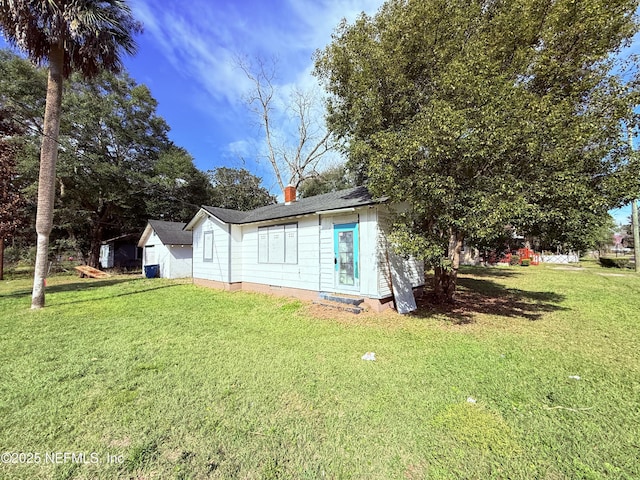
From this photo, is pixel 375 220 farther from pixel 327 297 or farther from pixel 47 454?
pixel 47 454

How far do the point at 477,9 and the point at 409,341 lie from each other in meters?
7.10

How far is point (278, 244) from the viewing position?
10.2m

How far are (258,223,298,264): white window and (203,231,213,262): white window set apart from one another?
2.79m

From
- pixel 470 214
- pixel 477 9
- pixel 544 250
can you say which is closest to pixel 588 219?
pixel 470 214

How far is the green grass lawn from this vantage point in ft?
7.71

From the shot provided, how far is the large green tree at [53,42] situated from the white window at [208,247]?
522cm

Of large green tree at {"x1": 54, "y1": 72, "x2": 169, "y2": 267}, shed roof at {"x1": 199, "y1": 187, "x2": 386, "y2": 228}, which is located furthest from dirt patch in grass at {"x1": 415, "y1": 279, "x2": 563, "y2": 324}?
large green tree at {"x1": 54, "y1": 72, "x2": 169, "y2": 267}

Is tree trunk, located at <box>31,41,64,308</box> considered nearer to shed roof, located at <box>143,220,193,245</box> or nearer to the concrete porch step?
the concrete porch step

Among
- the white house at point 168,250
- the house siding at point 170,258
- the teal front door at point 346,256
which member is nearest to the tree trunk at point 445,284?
the teal front door at point 346,256

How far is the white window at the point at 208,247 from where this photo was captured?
40.5 ft

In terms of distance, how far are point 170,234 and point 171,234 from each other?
0.06 meters

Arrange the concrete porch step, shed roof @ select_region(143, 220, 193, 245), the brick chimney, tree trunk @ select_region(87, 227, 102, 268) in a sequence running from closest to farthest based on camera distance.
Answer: the concrete porch step, the brick chimney, shed roof @ select_region(143, 220, 193, 245), tree trunk @ select_region(87, 227, 102, 268)

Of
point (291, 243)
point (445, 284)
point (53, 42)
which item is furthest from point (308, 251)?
point (53, 42)

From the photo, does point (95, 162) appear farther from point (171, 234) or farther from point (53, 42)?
point (53, 42)
